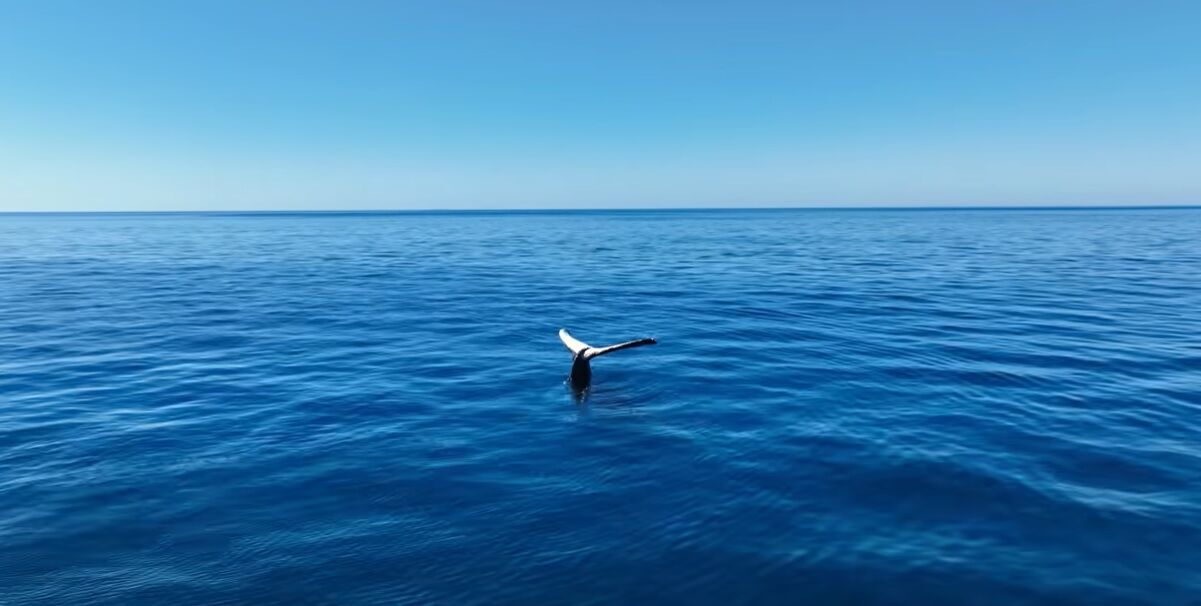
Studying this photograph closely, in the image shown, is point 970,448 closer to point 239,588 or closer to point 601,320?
point 239,588

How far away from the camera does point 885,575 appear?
29.0 ft

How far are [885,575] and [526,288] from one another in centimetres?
3304

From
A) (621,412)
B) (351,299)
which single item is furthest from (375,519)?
(351,299)

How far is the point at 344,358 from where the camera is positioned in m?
21.4

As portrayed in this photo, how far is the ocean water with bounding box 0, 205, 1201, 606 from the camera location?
8898 millimetres

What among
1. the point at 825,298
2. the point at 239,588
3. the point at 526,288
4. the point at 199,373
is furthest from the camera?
the point at 526,288

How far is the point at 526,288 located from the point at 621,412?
2517 cm

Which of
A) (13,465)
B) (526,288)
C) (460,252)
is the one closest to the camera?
(13,465)

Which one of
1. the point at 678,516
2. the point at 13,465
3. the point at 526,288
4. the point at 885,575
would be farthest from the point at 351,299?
the point at 885,575

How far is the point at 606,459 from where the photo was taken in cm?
1291

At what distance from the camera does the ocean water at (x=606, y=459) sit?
8898 millimetres

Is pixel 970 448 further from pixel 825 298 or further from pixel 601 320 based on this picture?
pixel 825 298

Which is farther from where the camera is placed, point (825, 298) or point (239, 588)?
point (825, 298)

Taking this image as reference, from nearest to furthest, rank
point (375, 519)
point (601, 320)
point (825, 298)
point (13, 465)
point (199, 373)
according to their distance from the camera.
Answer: point (375, 519)
point (13, 465)
point (199, 373)
point (601, 320)
point (825, 298)
